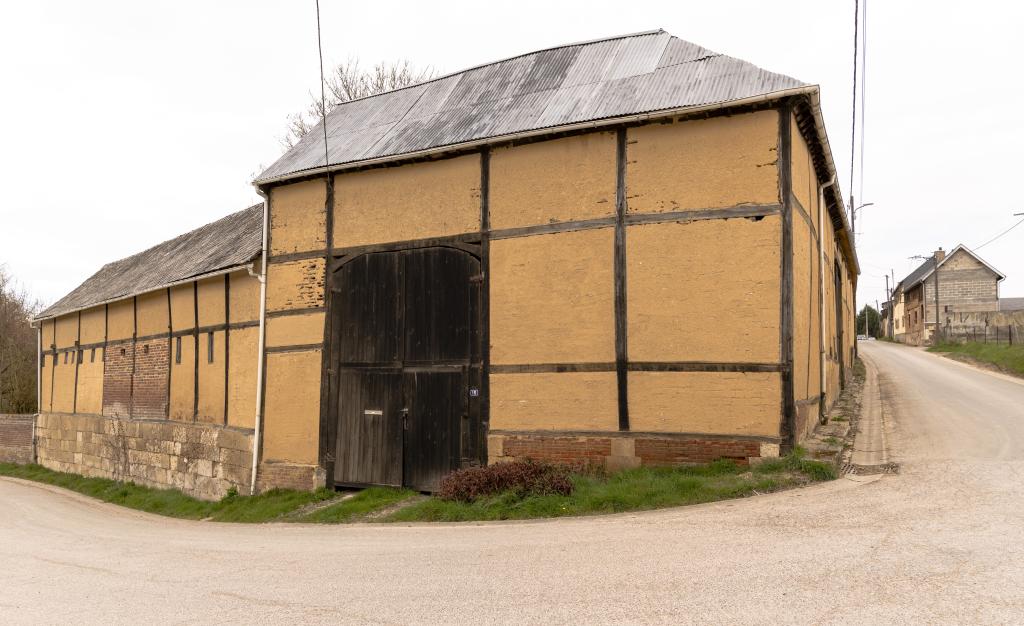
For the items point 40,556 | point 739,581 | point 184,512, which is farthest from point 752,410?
point 184,512

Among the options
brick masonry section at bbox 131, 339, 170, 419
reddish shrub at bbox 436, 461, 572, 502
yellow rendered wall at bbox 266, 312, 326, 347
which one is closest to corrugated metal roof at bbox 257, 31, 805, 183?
yellow rendered wall at bbox 266, 312, 326, 347

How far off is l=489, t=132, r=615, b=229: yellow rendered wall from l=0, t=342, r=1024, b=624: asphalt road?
436 centimetres

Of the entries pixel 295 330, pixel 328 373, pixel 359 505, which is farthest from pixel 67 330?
pixel 359 505

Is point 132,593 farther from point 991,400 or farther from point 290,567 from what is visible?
point 991,400

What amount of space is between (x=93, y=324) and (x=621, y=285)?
1728 cm

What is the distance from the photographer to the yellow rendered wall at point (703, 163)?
→ 932 centimetres

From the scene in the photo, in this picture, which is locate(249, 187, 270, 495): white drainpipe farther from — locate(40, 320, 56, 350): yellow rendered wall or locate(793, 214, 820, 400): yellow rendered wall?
locate(40, 320, 56, 350): yellow rendered wall

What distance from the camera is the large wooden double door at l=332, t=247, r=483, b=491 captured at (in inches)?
436

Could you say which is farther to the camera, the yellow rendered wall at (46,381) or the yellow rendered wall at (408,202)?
the yellow rendered wall at (46,381)

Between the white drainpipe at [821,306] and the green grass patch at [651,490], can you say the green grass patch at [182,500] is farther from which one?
the white drainpipe at [821,306]

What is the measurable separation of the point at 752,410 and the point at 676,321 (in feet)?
4.77

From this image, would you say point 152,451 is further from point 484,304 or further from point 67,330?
point 484,304

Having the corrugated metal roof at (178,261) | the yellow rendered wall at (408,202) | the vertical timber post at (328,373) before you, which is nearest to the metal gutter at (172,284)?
the corrugated metal roof at (178,261)

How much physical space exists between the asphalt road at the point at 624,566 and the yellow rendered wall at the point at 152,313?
26.8ft
